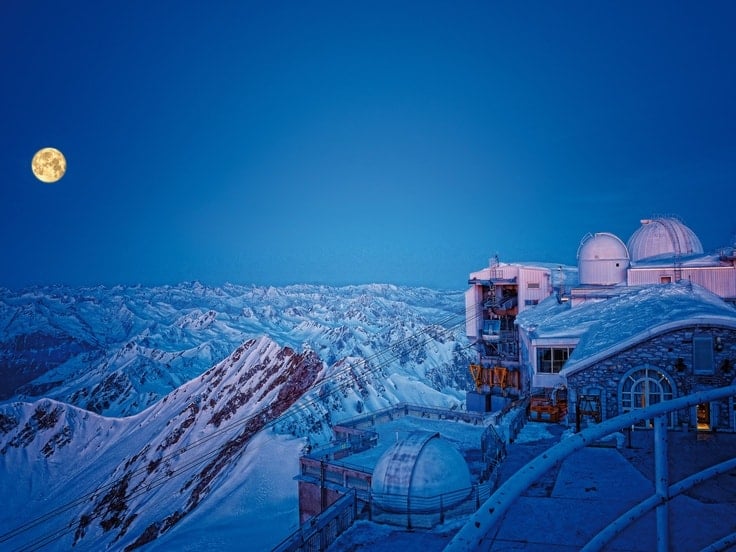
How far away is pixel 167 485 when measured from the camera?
4278cm

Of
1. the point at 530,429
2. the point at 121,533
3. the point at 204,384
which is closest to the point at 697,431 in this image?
the point at 530,429

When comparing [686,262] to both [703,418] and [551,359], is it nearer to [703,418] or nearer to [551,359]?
[551,359]

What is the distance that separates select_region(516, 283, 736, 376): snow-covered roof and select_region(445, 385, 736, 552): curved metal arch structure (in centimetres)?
1377

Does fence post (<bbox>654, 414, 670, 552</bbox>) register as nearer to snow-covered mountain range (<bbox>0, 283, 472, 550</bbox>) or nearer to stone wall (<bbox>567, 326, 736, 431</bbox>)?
stone wall (<bbox>567, 326, 736, 431</bbox>)

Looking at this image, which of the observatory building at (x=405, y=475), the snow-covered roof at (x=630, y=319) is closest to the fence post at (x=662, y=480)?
the observatory building at (x=405, y=475)

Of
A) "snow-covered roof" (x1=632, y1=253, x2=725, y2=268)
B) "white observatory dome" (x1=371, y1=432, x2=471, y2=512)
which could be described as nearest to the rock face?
"white observatory dome" (x1=371, y1=432, x2=471, y2=512)

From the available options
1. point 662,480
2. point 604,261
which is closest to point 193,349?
point 604,261

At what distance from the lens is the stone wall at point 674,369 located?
15891 millimetres

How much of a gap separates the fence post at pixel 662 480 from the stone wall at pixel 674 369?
14281 mm

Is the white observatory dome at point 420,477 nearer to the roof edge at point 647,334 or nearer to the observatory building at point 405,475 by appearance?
the observatory building at point 405,475

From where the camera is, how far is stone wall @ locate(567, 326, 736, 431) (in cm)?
1589

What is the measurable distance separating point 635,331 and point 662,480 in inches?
587

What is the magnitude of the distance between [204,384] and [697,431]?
55.7m

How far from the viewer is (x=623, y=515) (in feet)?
10.7
